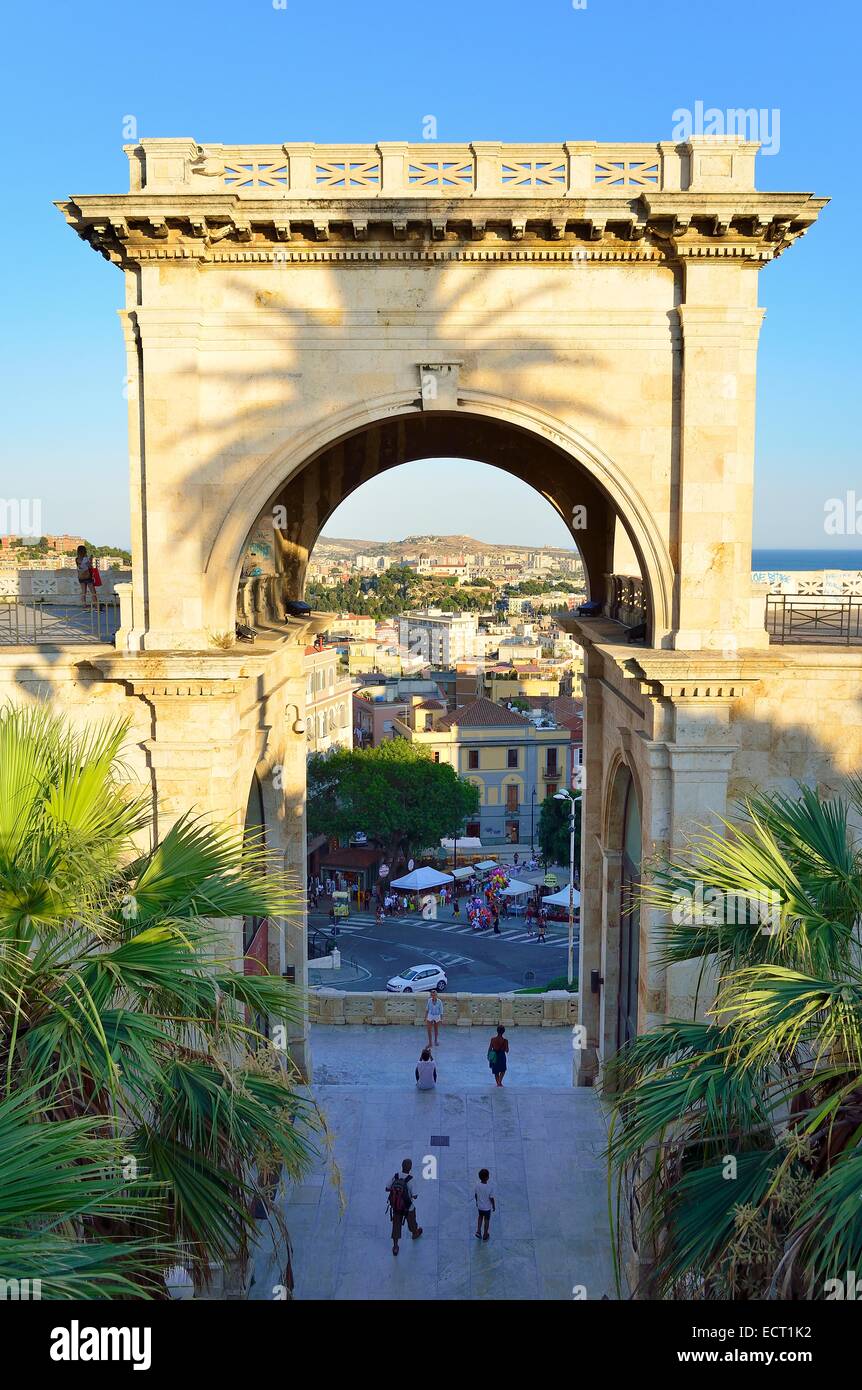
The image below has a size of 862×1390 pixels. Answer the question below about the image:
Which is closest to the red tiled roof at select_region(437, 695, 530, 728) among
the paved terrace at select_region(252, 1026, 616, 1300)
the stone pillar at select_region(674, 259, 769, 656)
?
the paved terrace at select_region(252, 1026, 616, 1300)

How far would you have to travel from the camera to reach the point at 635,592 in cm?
1611

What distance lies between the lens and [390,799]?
6322cm

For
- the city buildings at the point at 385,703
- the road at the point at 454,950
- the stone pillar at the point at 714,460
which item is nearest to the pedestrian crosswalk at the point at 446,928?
the road at the point at 454,950

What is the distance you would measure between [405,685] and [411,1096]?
257 ft

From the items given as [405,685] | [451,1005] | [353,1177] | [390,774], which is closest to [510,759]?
[390,774]

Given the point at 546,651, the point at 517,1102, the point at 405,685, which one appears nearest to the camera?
the point at 517,1102

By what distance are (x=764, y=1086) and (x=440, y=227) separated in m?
9.70

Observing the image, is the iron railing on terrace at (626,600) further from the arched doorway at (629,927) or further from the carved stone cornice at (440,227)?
the carved stone cornice at (440,227)

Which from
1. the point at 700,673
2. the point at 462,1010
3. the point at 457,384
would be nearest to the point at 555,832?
the point at 462,1010

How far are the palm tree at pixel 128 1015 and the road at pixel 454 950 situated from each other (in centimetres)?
3588

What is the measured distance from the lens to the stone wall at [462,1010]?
23.1 metres

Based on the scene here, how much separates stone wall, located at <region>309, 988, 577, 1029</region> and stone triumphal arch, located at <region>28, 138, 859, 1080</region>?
985cm

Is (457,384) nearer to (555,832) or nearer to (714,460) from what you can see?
(714,460)

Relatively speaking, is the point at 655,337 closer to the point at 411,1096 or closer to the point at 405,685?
the point at 411,1096
